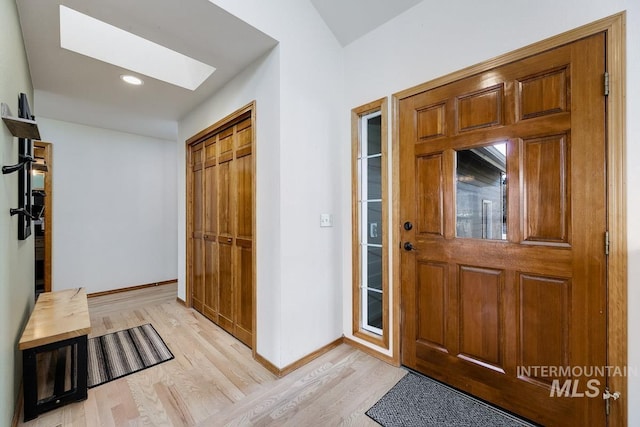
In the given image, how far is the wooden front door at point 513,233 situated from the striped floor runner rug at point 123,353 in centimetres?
205

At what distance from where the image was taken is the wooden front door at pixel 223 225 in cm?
246

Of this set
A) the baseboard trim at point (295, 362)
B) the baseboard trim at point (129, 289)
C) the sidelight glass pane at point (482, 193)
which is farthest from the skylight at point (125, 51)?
the baseboard trim at point (129, 289)

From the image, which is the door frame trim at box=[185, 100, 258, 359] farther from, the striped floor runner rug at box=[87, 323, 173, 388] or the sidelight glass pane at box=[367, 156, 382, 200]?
the sidelight glass pane at box=[367, 156, 382, 200]

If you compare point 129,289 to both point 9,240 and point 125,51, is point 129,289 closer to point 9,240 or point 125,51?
point 9,240

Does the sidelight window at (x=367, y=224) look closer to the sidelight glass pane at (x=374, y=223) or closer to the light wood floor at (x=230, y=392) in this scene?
the sidelight glass pane at (x=374, y=223)

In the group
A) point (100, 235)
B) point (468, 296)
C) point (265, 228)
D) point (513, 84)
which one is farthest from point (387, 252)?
point (100, 235)

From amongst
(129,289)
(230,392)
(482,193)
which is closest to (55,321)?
(230,392)

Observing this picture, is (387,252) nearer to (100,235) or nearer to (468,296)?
(468,296)

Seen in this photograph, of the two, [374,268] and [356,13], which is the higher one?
[356,13]

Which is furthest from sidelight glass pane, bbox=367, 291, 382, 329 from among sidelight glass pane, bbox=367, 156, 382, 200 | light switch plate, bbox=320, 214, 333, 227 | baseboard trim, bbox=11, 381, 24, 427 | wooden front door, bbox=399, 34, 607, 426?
baseboard trim, bbox=11, 381, 24, 427

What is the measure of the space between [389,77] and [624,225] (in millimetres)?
1651

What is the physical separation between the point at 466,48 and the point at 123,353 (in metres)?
3.48

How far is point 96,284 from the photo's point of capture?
3.91 metres

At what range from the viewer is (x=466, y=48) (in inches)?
69.4
